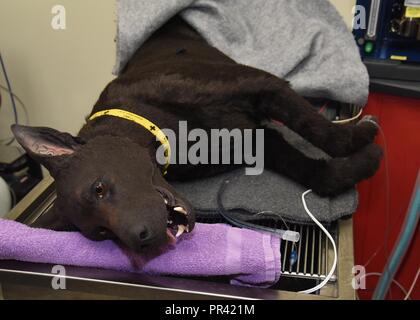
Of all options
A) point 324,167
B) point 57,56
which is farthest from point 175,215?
point 57,56

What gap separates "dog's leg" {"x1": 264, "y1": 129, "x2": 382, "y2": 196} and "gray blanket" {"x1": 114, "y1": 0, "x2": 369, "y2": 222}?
0.03 meters

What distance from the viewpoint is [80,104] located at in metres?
1.64

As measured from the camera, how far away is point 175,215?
2.11 feet

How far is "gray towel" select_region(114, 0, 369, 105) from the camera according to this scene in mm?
997

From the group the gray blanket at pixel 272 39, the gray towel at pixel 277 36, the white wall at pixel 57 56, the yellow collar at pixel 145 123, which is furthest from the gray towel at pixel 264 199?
the white wall at pixel 57 56

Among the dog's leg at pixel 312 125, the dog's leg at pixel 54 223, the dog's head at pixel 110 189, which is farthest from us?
the dog's leg at pixel 312 125

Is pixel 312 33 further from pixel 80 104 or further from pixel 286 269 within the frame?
pixel 80 104

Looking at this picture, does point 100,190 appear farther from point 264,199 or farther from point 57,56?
point 57,56

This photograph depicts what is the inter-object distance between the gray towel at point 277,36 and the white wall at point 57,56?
0.39 m

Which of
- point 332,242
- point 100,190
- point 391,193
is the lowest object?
point 391,193

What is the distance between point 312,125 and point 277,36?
1.23 feet

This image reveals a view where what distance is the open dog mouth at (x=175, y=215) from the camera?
629mm

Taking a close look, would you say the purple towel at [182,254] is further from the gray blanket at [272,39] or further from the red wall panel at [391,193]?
the red wall panel at [391,193]
